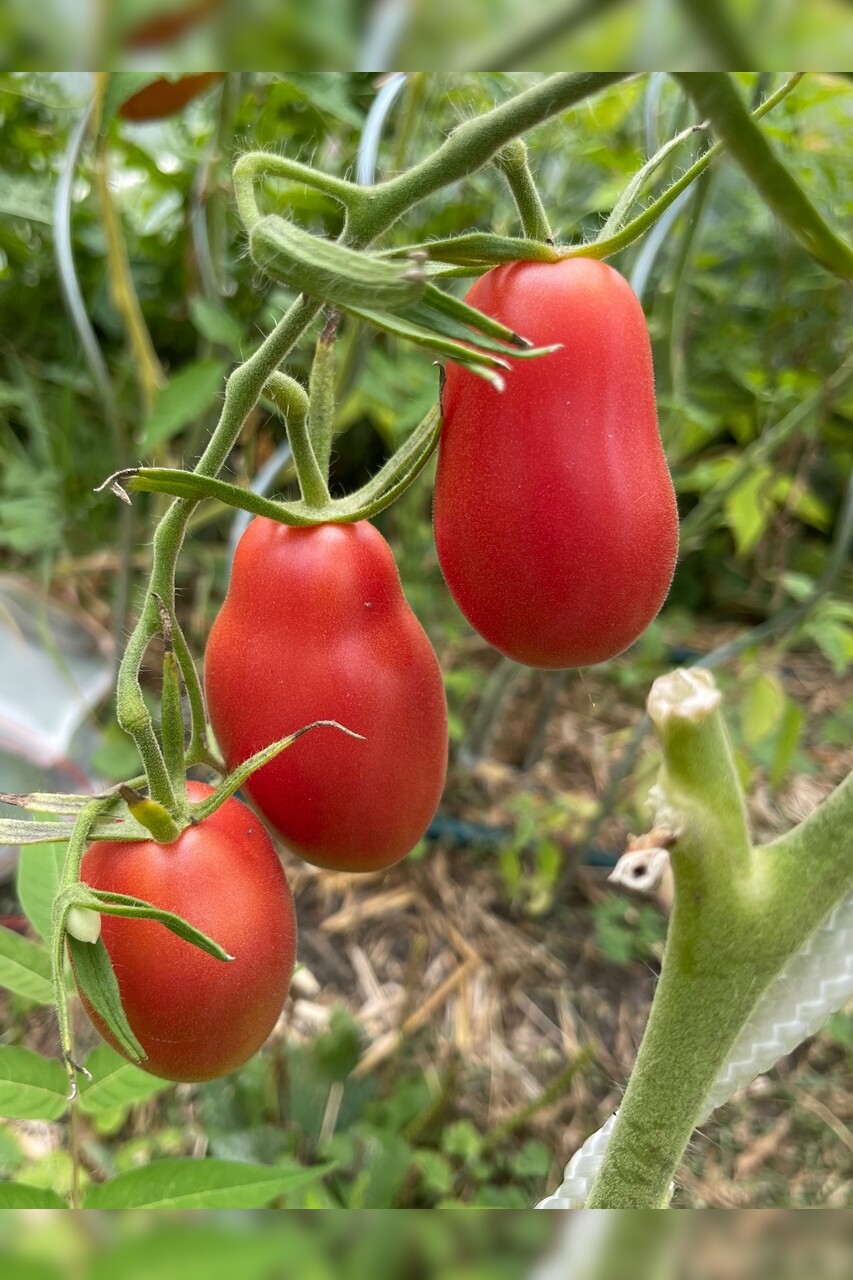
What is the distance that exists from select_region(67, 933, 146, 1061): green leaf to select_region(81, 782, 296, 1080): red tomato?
3 centimetres

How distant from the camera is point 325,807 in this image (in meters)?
0.34

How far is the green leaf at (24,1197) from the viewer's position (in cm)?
31

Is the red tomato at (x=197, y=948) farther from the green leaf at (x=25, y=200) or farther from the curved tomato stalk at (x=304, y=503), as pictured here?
the green leaf at (x=25, y=200)

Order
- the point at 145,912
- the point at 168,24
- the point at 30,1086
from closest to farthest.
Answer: the point at 168,24 < the point at 145,912 < the point at 30,1086

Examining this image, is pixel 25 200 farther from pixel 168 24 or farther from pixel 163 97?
pixel 168 24

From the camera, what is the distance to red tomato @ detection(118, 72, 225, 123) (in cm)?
63

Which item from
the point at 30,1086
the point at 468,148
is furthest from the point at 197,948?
the point at 468,148

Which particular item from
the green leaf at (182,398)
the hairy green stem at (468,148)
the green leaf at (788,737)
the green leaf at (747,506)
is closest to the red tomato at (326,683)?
the hairy green stem at (468,148)

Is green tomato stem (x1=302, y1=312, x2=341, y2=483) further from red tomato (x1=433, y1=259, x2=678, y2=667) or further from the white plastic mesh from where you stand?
the white plastic mesh

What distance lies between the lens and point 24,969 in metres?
0.40

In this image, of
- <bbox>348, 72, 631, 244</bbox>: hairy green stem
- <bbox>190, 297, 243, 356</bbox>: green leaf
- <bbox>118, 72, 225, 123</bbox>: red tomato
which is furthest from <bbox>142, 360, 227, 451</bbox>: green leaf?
<bbox>348, 72, 631, 244</bbox>: hairy green stem

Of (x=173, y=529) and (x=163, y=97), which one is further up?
(x=163, y=97)

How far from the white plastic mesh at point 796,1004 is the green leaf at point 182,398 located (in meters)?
0.57

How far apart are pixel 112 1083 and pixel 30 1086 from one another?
1.5 inches
